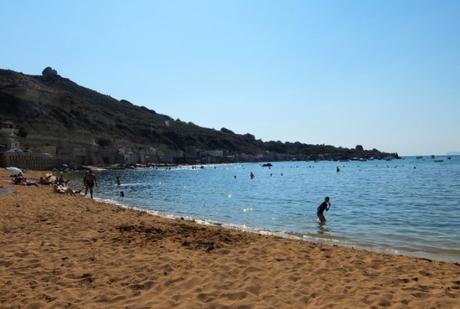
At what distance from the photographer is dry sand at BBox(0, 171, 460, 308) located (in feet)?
25.8

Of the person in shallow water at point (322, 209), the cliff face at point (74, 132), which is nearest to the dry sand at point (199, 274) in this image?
the person in shallow water at point (322, 209)

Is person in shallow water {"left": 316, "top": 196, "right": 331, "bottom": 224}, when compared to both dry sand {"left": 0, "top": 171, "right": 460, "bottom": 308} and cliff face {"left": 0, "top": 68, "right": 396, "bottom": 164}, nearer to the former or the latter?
dry sand {"left": 0, "top": 171, "right": 460, "bottom": 308}

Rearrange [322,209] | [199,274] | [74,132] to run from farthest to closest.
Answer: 1. [74,132]
2. [322,209]
3. [199,274]

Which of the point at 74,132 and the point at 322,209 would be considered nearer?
the point at 322,209

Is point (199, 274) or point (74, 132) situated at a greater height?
point (74, 132)

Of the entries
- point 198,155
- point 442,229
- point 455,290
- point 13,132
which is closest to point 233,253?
point 455,290

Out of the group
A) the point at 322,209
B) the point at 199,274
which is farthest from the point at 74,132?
the point at 199,274

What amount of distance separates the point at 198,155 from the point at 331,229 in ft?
538

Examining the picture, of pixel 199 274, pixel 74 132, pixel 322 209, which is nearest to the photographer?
pixel 199 274

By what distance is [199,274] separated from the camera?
9469 millimetres

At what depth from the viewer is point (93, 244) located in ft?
41.4

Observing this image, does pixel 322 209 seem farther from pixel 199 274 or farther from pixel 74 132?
pixel 74 132

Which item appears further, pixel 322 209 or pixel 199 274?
pixel 322 209

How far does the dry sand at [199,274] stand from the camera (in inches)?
309
